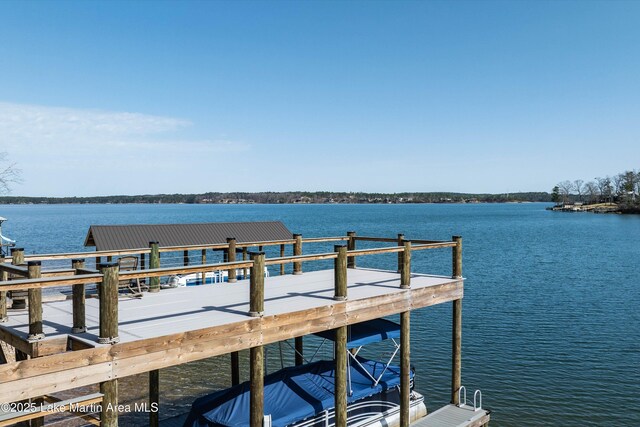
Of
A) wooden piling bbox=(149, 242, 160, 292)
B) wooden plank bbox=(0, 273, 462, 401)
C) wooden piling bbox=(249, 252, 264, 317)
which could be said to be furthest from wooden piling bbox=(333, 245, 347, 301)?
wooden piling bbox=(149, 242, 160, 292)

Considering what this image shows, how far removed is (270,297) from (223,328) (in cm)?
265

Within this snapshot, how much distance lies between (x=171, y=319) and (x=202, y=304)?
1.44 m

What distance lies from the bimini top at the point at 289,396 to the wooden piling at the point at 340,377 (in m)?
0.85

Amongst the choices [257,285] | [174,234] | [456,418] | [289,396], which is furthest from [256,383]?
[174,234]

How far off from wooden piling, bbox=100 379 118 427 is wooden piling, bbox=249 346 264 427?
94.4 inches

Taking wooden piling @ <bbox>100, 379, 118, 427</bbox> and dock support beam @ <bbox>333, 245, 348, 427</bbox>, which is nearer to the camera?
wooden piling @ <bbox>100, 379, 118, 427</bbox>

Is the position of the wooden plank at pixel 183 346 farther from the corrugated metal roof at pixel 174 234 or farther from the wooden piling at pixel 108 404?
the corrugated metal roof at pixel 174 234

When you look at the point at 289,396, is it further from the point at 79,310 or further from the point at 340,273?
the point at 79,310

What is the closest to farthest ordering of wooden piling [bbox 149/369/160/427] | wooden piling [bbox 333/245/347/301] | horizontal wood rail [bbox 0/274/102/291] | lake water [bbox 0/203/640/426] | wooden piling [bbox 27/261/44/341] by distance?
horizontal wood rail [bbox 0/274/102/291] → wooden piling [bbox 27/261/44/341] → wooden piling [bbox 333/245/347/301] → wooden piling [bbox 149/369/160/427] → lake water [bbox 0/203/640/426]

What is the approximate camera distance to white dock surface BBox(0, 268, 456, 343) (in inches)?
319

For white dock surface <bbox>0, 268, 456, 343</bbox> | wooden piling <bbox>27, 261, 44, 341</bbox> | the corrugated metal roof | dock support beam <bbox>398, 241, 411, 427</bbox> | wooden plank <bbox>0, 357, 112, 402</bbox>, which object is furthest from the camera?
the corrugated metal roof

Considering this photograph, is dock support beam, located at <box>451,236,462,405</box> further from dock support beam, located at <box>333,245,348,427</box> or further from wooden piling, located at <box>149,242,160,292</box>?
wooden piling, located at <box>149,242,160,292</box>

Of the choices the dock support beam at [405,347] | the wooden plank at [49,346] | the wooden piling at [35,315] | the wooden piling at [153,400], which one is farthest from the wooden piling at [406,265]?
the wooden piling at [35,315]

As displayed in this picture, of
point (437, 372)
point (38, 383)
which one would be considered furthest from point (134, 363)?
point (437, 372)
